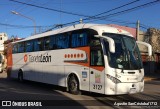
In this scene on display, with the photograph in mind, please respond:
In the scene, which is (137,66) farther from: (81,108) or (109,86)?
(81,108)

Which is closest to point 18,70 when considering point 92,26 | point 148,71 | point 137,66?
point 92,26

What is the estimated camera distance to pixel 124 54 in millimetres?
13320

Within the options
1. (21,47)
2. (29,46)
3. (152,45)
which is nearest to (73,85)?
(29,46)

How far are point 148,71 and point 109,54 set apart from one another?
25.4 meters

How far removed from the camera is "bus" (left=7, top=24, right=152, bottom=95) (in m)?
12.9

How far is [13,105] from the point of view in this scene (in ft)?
38.3

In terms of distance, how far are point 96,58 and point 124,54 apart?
128cm

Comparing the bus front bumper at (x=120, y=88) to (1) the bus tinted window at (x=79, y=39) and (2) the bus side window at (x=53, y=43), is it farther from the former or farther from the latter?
(2) the bus side window at (x=53, y=43)

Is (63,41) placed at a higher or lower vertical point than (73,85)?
higher

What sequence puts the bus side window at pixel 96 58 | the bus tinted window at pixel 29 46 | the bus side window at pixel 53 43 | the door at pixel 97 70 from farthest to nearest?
1. the bus tinted window at pixel 29 46
2. the bus side window at pixel 53 43
3. the bus side window at pixel 96 58
4. the door at pixel 97 70

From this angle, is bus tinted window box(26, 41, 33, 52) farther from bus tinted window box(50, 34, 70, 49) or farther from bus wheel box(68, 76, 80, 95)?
bus wheel box(68, 76, 80, 95)

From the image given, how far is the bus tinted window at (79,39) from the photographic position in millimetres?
14547

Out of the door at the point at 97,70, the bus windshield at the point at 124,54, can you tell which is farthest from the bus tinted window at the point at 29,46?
the bus windshield at the point at 124,54

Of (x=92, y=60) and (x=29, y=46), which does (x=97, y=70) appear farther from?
(x=29, y=46)
